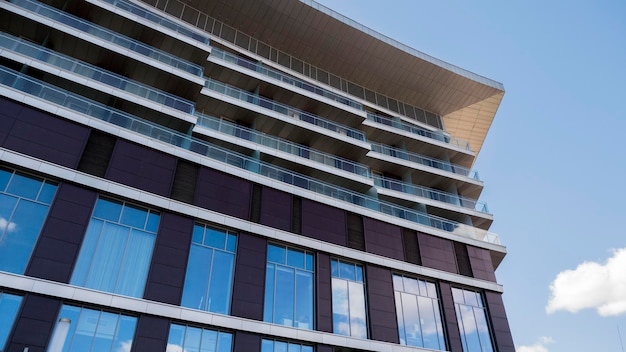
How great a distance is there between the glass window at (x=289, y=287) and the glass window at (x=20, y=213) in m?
10.4

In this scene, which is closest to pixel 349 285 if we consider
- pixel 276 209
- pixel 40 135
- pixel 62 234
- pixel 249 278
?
pixel 276 209

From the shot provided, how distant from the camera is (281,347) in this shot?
21.8 meters

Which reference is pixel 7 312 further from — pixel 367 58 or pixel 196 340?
pixel 367 58

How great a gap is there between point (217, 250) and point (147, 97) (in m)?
9.57

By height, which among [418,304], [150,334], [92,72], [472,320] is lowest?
[150,334]

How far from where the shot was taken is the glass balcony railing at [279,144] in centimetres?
2752

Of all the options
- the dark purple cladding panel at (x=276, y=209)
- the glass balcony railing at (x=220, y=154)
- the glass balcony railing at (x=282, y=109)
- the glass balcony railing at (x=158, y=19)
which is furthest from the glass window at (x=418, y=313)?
the glass balcony railing at (x=158, y=19)

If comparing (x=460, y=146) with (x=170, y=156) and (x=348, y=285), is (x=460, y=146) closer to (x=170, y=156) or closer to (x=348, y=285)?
(x=348, y=285)

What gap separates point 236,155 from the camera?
26.1m

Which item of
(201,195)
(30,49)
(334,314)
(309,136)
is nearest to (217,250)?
(201,195)

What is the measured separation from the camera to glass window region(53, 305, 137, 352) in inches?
686

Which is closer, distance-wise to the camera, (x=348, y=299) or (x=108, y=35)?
(x=348, y=299)

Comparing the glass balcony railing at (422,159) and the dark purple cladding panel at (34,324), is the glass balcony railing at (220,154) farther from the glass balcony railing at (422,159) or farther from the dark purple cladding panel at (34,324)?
the dark purple cladding panel at (34,324)

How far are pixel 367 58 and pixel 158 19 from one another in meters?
15.9
